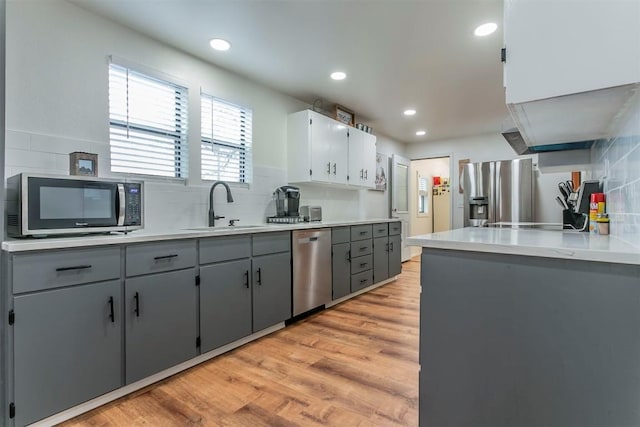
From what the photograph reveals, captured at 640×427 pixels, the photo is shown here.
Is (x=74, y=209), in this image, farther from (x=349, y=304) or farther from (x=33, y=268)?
(x=349, y=304)

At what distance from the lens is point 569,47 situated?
100 cm

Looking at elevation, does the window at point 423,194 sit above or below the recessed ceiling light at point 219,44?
below

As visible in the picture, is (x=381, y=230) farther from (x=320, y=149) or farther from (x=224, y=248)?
(x=224, y=248)

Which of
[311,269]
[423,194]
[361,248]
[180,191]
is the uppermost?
[423,194]

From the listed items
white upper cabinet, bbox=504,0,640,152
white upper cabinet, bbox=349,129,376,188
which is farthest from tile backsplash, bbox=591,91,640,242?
white upper cabinet, bbox=349,129,376,188

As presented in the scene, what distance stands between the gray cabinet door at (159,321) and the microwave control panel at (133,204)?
36 centimetres

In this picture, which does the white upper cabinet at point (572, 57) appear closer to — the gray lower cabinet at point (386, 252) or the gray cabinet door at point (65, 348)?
the gray cabinet door at point (65, 348)

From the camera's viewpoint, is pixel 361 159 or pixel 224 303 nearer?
pixel 224 303

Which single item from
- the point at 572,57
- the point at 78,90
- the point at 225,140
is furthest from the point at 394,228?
the point at 78,90

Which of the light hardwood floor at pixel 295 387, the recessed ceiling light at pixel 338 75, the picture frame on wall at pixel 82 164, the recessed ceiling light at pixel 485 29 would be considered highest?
the recessed ceiling light at pixel 338 75

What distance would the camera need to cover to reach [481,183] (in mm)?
4945

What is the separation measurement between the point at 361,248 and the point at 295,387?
7.44 ft

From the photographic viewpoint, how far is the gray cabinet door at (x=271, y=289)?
103 inches

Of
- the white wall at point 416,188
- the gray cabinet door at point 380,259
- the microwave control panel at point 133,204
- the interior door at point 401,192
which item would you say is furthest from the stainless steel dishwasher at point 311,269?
the white wall at point 416,188
